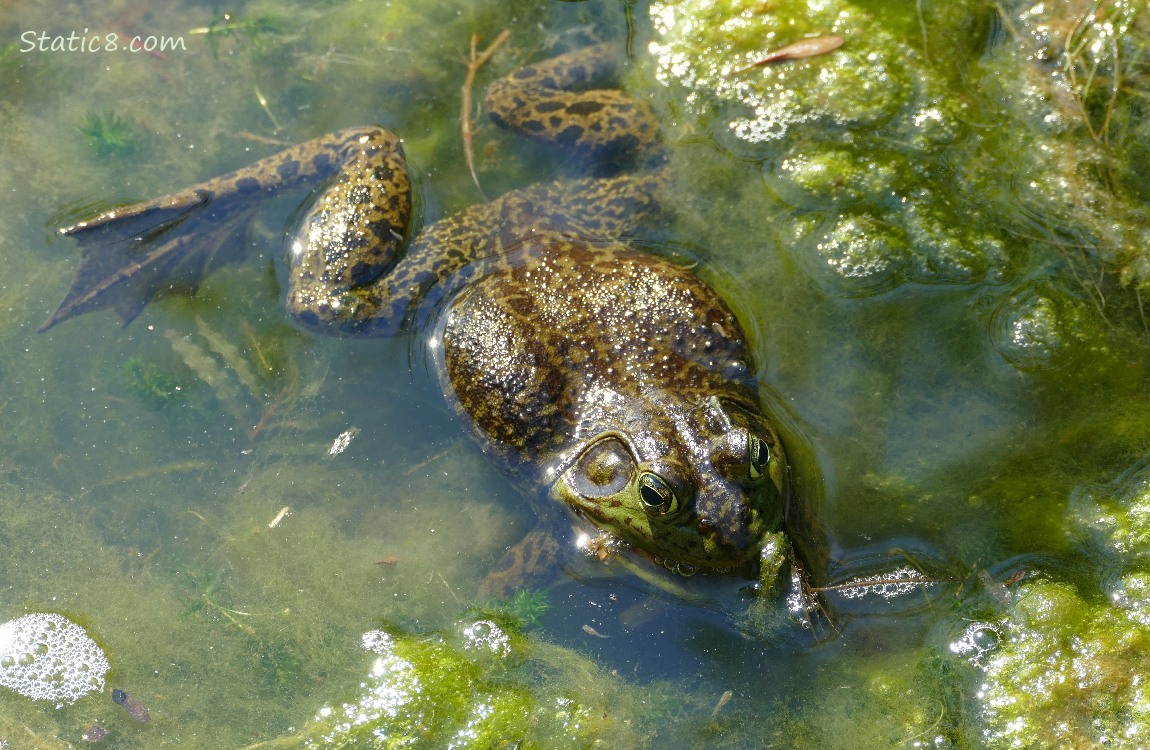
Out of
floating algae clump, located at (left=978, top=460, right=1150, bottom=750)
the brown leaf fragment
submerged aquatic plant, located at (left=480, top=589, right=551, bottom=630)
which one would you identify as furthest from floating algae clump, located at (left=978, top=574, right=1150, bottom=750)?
the brown leaf fragment

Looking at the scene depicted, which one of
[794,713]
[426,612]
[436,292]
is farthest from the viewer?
[436,292]

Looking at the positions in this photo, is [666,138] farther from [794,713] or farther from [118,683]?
[118,683]

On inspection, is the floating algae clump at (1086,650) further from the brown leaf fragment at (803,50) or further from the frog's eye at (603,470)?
the brown leaf fragment at (803,50)

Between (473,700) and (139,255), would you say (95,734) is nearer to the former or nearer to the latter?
(473,700)

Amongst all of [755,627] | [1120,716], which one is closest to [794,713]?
[755,627]

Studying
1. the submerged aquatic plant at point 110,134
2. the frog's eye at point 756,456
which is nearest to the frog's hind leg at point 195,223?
the submerged aquatic plant at point 110,134
